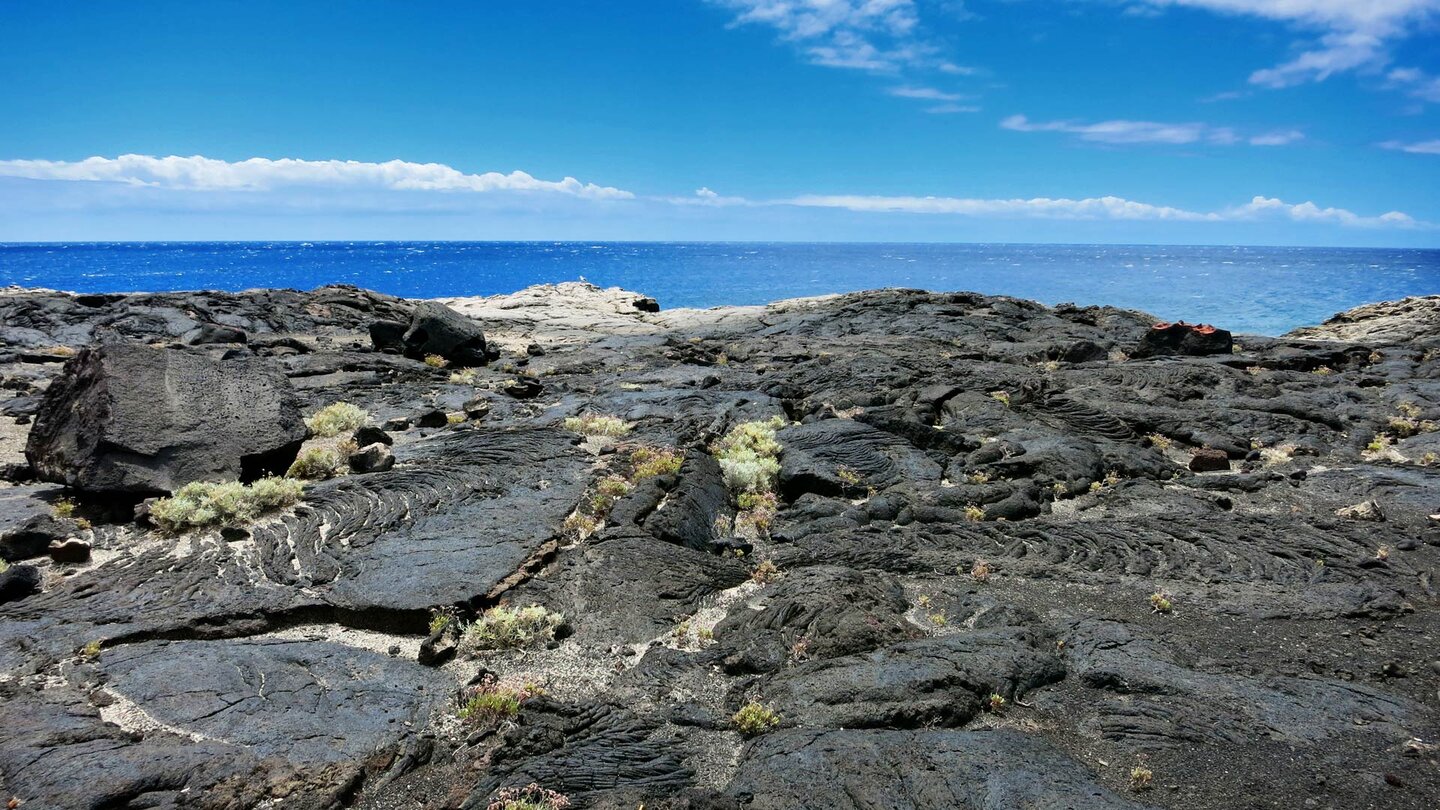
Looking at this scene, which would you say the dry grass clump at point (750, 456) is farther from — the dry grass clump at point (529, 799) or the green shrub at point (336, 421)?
the dry grass clump at point (529, 799)

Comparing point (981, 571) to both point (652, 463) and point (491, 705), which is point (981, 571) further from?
point (491, 705)

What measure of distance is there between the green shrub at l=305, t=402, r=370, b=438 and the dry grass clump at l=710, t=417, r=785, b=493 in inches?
334

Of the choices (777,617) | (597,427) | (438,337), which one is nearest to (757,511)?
(777,617)

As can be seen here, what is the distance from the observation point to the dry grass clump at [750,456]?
1591 centimetres

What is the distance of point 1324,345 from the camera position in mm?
30438

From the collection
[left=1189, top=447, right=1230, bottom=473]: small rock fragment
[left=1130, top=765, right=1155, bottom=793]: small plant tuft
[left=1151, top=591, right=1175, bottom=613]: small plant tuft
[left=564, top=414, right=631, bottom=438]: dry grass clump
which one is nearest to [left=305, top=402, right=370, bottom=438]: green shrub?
[left=564, top=414, right=631, bottom=438]: dry grass clump

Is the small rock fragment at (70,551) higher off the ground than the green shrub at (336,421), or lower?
lower

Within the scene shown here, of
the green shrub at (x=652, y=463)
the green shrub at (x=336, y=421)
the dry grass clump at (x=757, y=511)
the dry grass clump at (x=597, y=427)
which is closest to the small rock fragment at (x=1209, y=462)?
the dry grass clump at (x=757, y=511)

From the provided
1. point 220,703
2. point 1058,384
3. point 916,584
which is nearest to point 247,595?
point 220,703

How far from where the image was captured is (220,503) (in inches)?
472

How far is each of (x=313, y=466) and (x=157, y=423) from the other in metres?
2.61

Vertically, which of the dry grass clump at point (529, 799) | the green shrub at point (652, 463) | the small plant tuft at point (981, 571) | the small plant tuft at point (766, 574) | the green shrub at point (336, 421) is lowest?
the dry grass clump at point (529, 799)

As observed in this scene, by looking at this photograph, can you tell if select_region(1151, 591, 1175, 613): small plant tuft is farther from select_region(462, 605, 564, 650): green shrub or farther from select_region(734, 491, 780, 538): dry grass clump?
select_region(462, 605, 564, 650): green shrub

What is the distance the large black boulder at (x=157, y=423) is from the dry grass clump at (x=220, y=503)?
1.96 ft
